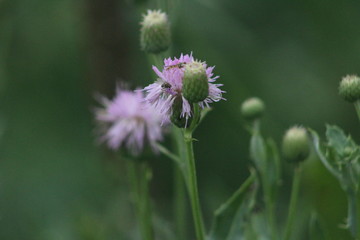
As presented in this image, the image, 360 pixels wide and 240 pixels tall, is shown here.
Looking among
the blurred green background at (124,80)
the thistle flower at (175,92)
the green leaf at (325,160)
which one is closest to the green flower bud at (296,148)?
the green leaf at (325,160)

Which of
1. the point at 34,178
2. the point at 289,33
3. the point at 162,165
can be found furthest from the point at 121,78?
the point at 289,33

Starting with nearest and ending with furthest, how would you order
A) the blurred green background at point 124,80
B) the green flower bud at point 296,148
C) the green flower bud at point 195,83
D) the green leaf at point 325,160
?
the green flower bud at point 195,83 < the green leaf at point 325,160 < the green flower bud at point 296,148 < the blurred green background at point 124,80

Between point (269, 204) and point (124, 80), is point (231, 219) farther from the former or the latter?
point (124, 80)

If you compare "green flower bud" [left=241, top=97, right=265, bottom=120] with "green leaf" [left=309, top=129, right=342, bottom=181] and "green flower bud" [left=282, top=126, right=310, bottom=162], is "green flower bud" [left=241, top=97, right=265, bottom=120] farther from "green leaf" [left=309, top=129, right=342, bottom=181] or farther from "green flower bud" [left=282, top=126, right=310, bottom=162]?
"green leaf" [left=309, top=129, right=342, bottom=181]

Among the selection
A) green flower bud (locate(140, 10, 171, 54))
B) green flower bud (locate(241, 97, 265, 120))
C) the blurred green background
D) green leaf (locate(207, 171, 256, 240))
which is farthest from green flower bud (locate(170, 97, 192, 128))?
the blurred green background

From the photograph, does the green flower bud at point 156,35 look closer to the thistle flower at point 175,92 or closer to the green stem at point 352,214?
the thistle flower at point 175,92

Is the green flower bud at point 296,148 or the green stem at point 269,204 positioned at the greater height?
the green flower bud at point 296,148
